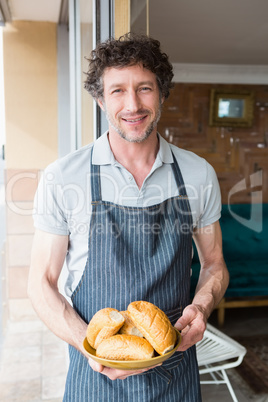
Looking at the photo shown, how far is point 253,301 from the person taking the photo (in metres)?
3.53

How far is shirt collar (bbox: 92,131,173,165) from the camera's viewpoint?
1.17 m

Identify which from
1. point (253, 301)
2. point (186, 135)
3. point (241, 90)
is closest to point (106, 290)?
point (253, 301)

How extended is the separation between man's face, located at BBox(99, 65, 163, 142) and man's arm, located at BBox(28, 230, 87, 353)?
0.33 m

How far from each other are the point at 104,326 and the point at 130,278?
0.26m

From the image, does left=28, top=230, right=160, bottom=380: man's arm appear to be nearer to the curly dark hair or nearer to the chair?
the curly dark hair

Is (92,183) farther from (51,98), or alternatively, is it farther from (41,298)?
(51,98)

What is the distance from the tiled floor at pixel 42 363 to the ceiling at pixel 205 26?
228 cm

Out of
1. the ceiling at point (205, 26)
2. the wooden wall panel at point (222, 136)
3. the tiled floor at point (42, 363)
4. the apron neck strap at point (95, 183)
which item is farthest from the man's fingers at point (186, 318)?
the wooden wall panel at point (222, 136)

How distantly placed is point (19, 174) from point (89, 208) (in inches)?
114

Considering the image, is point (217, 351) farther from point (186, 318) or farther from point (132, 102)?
point (132, 102)

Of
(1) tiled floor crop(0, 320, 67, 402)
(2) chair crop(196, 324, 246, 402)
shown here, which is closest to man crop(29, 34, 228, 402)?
(2) chair crop(196, 324, 246, 402)

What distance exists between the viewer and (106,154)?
3.85ft

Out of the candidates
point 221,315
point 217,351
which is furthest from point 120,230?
point 221,315

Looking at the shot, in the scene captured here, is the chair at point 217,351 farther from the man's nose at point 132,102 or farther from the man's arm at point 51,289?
the man's nose at point 132,102
